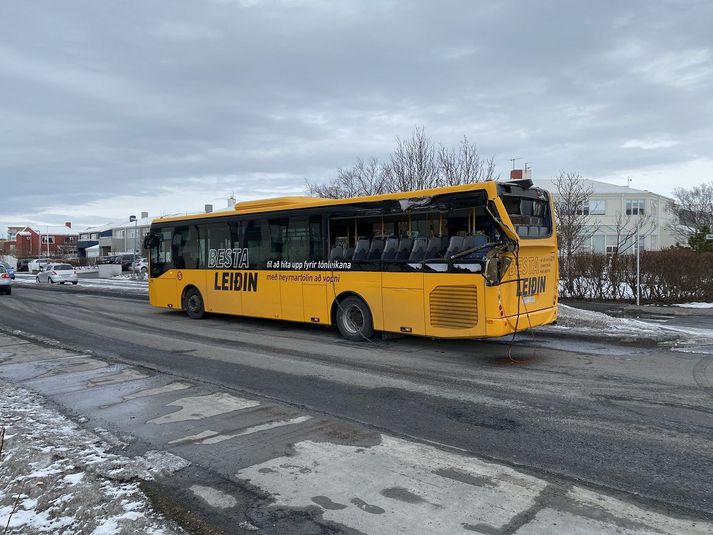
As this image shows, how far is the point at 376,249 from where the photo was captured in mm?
10773

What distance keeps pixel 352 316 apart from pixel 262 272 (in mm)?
2970

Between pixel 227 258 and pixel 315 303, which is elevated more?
pixel 227 258

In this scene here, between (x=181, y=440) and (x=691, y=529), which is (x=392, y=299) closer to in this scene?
(x=181, y=440)

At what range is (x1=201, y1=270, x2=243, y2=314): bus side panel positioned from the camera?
14.0 m

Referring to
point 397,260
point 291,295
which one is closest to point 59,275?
point 291,295

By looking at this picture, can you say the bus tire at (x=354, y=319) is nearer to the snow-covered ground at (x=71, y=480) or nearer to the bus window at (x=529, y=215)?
the bus window at (x=529, y=215)

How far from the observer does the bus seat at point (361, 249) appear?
35.9 feet

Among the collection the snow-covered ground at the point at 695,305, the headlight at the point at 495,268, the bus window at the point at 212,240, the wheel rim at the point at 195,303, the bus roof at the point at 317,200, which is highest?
the bus roof at the point at 317,200

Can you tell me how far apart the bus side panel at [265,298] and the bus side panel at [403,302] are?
130 inches

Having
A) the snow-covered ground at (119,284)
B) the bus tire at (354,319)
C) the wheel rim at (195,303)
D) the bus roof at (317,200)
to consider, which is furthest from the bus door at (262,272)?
the snow-covered ground at (119,284)

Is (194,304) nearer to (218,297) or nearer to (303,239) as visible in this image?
(218,297)

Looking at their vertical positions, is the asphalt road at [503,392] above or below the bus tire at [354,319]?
below

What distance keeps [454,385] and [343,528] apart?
4115 millimetres

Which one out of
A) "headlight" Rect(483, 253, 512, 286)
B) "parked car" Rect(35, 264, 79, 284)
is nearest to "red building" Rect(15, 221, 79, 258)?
"parked car" Rect(35, 264, 79, 284)
